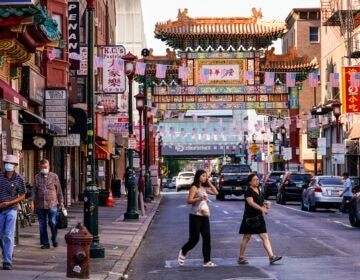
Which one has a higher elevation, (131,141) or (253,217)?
(131,141)

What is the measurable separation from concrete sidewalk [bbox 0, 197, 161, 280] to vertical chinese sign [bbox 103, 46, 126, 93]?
9.00 m

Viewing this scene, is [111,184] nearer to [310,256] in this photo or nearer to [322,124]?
[322,124]

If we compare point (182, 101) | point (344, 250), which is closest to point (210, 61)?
point (182, 101)

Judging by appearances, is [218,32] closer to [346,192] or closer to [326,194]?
[326,194]

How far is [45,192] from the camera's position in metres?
20.3

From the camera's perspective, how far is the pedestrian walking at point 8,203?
16.0m

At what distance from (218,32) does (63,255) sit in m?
47.5

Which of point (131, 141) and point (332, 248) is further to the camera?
point (131, 141)

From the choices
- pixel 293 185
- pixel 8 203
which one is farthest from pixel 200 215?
pixel 293 185

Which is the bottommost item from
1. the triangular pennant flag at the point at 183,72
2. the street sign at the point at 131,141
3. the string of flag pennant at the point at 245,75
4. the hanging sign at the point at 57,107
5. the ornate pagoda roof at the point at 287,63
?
the street sign at the point at 131,141

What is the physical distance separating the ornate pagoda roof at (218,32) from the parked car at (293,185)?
1956cm

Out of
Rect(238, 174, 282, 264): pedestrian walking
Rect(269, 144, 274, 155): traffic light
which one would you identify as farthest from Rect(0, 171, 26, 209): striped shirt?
Rect(269, 144, 274, 155): traffic light

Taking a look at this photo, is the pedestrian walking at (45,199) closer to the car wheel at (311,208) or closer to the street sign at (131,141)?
the street sign at (131,141)

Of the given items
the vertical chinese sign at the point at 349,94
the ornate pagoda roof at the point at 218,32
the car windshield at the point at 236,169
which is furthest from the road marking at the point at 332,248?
the ornate pagoda roof at the point at 218,32
